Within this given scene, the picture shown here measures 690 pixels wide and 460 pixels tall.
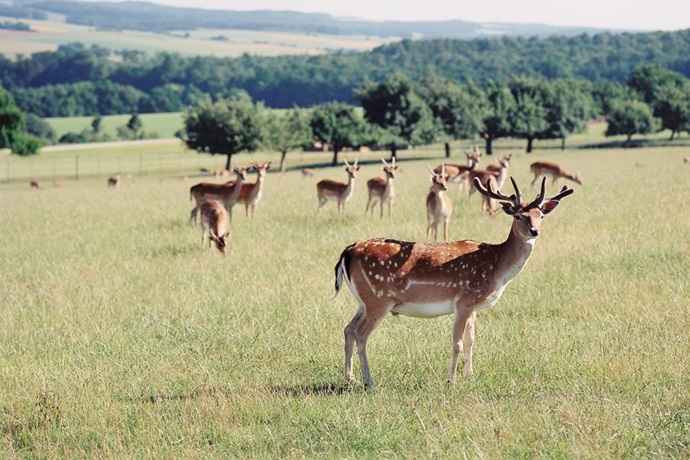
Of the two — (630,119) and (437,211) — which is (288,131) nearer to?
(630,119)

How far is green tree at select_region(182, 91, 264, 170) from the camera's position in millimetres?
56688

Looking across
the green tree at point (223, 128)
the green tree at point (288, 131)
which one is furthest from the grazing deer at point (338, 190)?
the green tree at point (288, 131)

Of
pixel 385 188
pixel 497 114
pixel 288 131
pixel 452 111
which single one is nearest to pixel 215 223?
pixel 385 188

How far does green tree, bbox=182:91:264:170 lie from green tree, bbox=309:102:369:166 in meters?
7.39

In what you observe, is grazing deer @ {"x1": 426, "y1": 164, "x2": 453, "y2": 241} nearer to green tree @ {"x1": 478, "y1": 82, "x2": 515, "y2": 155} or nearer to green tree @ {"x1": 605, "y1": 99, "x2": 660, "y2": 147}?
green tree @ {"x1": 478, "y1": 82, "x2": 515, "y2": 155}

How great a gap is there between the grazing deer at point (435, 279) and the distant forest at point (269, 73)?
13047cm

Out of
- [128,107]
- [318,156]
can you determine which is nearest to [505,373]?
[318,156]

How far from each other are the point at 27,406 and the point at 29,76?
6849 inches

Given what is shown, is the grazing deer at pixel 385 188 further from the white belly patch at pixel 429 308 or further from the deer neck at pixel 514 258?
the white belly patch at pixel 429 308

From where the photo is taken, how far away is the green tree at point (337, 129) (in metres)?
64.1

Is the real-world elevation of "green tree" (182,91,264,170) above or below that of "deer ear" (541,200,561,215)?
below

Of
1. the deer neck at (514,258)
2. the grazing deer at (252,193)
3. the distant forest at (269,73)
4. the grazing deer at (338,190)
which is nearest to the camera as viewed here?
the deer neck at (514,258)

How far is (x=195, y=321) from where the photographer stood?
972 centimetres

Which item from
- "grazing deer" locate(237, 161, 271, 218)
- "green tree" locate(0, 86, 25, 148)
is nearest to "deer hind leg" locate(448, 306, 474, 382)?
"grazing deer" locate(237, 161, 271, 218)
